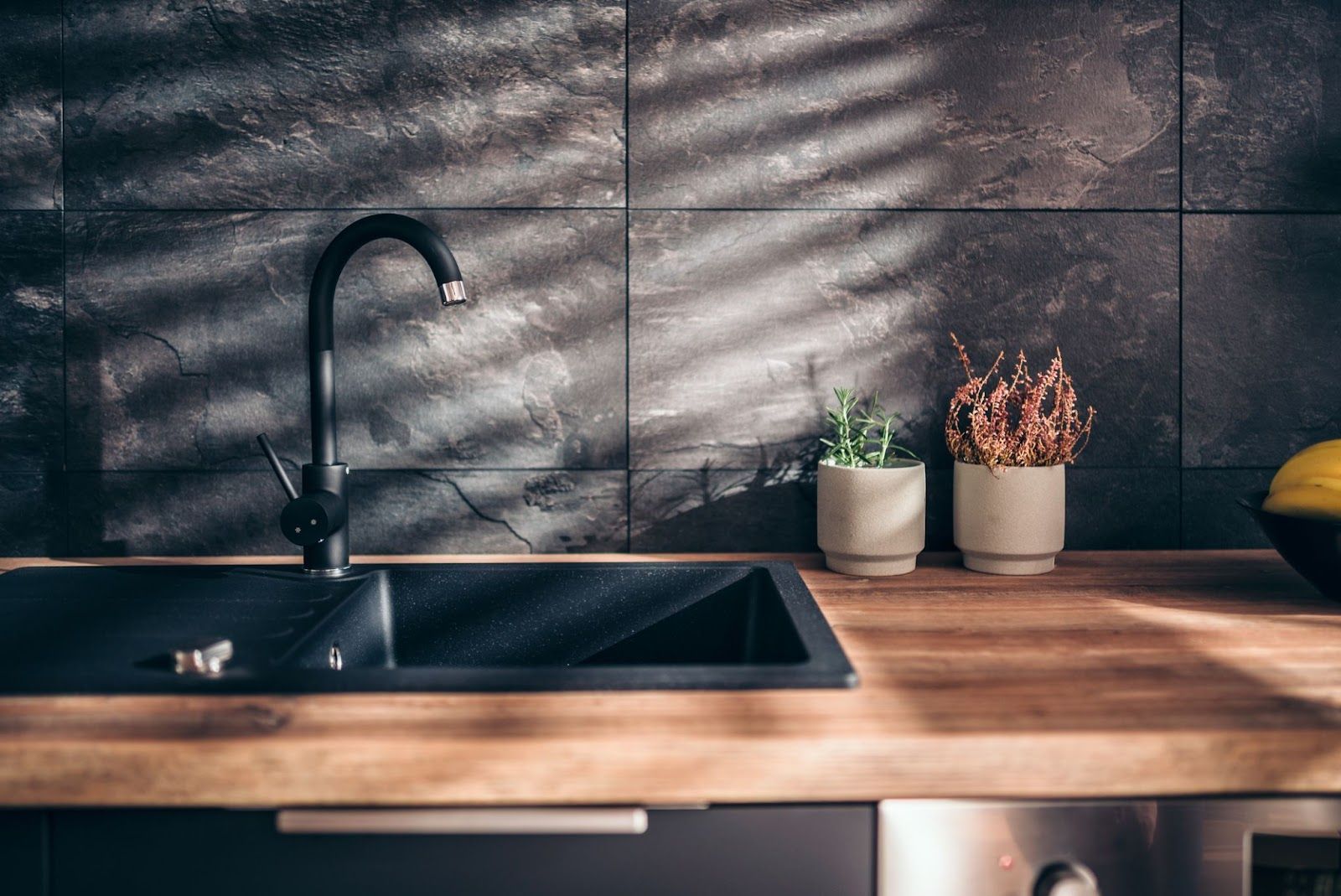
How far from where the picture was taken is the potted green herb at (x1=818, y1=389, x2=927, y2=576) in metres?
1.19

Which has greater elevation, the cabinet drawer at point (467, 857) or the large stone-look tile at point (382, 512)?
the large stone-look tile at point (382, 512)

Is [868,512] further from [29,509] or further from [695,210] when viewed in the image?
[29,509]

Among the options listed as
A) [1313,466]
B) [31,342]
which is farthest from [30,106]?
[1313,466]

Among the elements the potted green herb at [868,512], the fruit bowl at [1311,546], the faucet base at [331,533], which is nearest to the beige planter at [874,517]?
the potted green herb at [868,512]

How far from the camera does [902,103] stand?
52.0 inches

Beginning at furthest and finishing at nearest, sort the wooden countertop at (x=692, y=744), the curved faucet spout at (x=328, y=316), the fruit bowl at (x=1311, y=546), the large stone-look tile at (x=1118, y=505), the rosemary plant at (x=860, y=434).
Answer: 1. the large stone-look tile at (x=1118, y=505)
2. the rosemary plant at (x=860, y=434)
3. the curved faucet spout at (x=328, y=316)
4. the fruit bowl at (x=1311, y=546)
5. the wooden countertop at (x=692, y=744)

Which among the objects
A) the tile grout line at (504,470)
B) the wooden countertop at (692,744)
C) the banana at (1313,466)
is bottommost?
the wooden countertop at (692,744)

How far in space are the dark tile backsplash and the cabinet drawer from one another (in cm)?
63

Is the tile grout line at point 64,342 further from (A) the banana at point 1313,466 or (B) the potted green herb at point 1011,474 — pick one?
(A) the banana at point 1313,466

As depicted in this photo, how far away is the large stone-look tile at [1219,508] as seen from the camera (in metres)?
1.37

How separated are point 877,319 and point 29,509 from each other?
123cm

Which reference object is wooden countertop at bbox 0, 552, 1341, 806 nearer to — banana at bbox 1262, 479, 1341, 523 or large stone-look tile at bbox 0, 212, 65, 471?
banana at bbox 1262, 479, 1341, 523

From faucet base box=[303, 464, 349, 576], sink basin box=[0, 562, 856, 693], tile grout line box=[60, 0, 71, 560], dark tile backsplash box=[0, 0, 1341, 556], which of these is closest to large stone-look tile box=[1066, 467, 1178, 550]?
dark tile backsplash box=[0, 0, 1341, 556]

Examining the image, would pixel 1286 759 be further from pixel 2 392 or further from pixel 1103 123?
pixel 2 392
